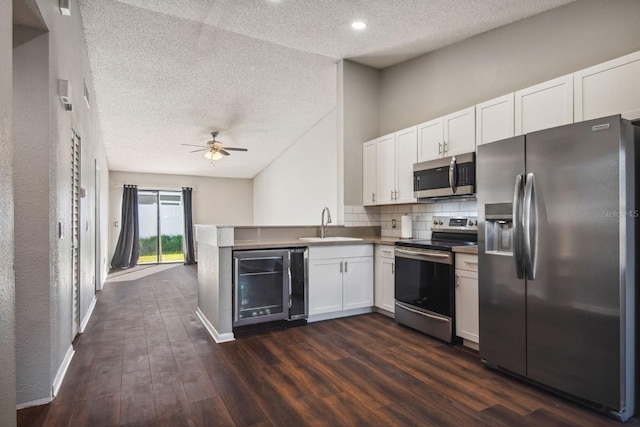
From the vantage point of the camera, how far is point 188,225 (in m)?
9.51

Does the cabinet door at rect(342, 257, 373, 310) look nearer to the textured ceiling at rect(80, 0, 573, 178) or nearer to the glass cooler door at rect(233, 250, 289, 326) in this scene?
the glass cooler door at rect(233, 250, 289, 326)

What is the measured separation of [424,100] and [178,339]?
3.75 m

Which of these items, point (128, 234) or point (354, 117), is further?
point (128, 234)

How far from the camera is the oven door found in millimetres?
3073

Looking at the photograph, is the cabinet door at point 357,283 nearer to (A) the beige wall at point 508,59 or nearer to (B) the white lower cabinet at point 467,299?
(B) the white lower cabinet at point 467,299

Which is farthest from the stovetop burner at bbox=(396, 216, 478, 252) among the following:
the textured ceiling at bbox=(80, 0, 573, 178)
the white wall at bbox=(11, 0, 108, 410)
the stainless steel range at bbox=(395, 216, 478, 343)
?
the white wall at bbox=(11, 0, 108, 410)

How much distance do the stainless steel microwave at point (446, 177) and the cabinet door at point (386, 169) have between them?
41 centimetres

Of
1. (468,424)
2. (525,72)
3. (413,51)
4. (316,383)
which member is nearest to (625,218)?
(468,424)

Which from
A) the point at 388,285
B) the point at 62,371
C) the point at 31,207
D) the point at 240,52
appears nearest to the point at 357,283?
the point at 388,285

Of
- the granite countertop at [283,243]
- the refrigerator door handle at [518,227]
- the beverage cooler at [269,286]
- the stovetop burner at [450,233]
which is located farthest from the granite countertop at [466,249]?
the beverage cooler at [269,286]

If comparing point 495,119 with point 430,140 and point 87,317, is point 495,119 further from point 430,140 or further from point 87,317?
point 87,317

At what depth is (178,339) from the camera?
3.29m

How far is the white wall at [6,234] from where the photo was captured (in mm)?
1338

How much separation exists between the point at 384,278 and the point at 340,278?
1.65ft
